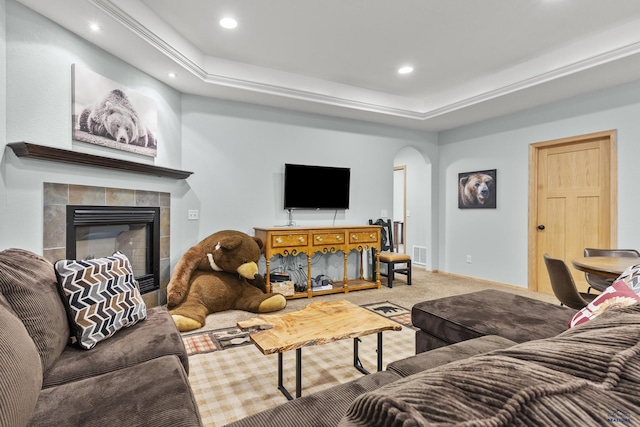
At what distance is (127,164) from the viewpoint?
9.59ft

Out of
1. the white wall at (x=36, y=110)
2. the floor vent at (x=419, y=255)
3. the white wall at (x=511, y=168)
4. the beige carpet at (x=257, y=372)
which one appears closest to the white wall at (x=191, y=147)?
the white wall at (x=36, y=110)

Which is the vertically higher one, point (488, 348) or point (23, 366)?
point (23, 366)

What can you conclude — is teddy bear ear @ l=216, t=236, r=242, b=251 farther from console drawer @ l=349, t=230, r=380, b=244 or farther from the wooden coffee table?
console drawer @ l=349, t=230, r=380, b=244

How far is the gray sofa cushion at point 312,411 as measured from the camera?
0.95 m

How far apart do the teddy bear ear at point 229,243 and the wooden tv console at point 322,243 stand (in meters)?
0.49

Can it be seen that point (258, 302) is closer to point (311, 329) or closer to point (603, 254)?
point (311, 329)

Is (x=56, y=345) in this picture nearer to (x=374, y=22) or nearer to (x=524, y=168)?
(x=374, y=22)

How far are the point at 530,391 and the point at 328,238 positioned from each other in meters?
3.90

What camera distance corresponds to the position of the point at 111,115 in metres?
2.90

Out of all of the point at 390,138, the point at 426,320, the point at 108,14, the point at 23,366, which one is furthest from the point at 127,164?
the point at 390,138

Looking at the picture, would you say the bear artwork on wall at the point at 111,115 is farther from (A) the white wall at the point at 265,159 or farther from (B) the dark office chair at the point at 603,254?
(B) the dark office chair at the point at 603,254

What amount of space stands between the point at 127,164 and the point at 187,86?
1.23 meters

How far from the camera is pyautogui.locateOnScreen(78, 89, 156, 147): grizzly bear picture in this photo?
2723mm

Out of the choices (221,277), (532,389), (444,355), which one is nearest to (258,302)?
(221,277)
